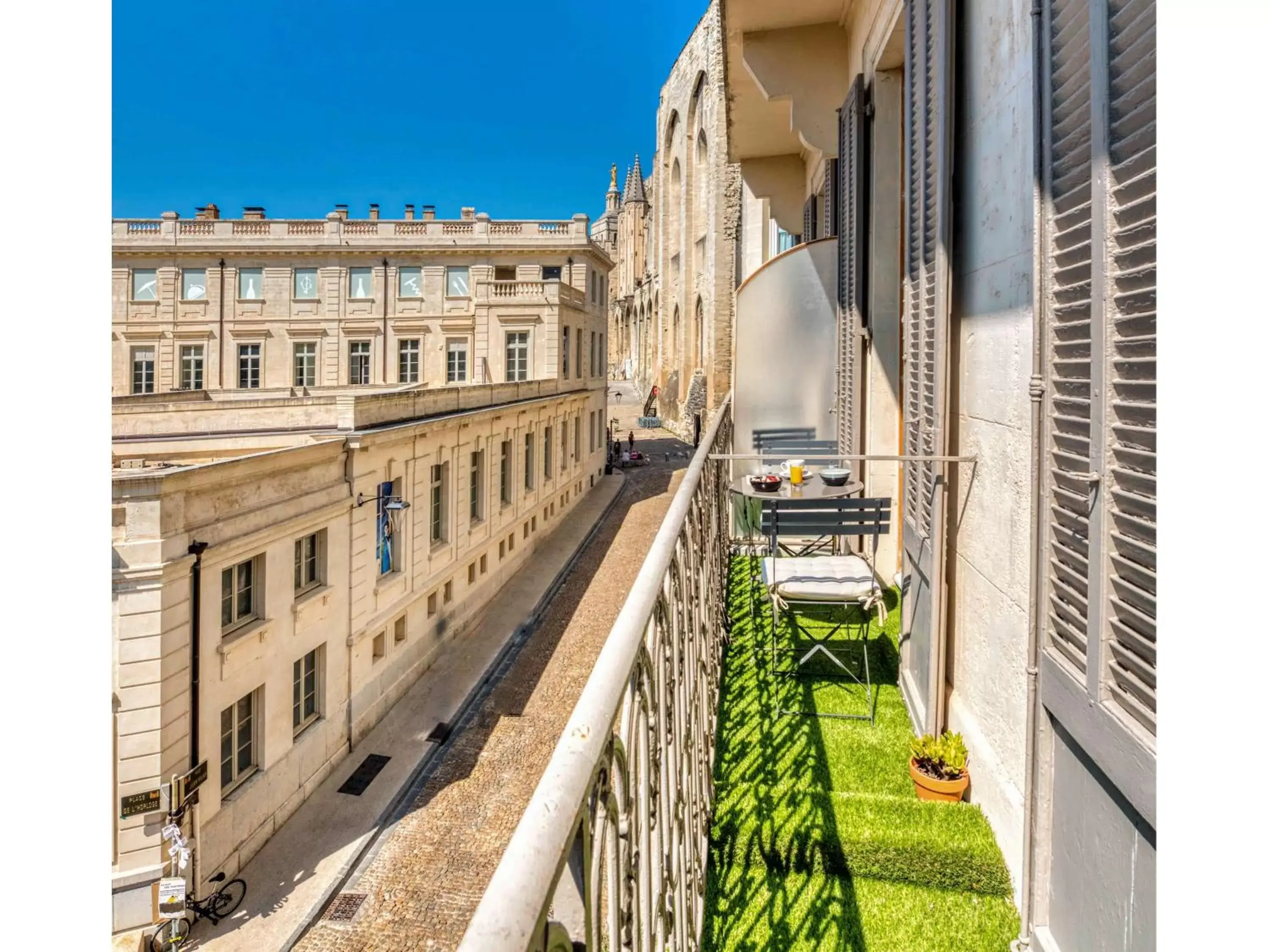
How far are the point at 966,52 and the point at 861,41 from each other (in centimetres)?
364

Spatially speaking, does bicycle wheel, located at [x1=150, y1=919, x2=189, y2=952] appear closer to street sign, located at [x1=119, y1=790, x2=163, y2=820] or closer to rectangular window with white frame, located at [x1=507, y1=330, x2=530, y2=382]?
street sign, located at [x1=119, y1=790, x2=163, y2=820]

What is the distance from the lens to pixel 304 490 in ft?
40.0

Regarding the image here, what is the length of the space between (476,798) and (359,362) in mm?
24594

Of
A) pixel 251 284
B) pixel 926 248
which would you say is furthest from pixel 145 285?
pixel 926 248

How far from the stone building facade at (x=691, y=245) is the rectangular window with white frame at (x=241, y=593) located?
936 inches

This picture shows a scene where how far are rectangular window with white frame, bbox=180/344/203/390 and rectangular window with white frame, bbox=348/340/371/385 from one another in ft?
20.7

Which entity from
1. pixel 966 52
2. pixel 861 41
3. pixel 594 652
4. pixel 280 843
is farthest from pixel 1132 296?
pixel 594 652

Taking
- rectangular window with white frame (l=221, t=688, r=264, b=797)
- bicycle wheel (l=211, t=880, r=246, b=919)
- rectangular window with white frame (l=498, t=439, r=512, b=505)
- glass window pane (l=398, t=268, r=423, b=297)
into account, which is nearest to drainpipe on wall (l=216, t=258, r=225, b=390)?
glass window pane (l=398, t=268, r=423, b=297)

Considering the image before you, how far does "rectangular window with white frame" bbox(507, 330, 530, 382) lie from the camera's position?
95.1ft
